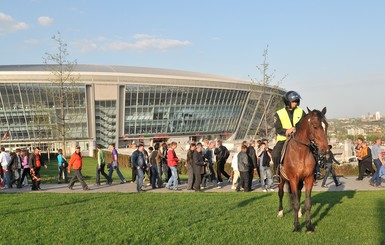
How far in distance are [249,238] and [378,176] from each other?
483 inches

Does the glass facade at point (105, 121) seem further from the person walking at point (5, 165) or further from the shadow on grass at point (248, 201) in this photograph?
the shadow on grass at point (248, 201)

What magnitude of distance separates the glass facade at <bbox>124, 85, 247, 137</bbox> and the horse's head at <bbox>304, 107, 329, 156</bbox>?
64954 millimetres

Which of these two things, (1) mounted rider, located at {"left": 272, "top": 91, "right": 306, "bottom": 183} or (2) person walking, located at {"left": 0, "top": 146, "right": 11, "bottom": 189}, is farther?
(2) person walking, located at {"left": 0, "top": 146, "right": 11, "bottom": 189}

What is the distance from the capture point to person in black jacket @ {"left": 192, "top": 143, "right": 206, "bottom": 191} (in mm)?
18500

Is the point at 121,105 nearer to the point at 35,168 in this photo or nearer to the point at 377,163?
the point at 35,168

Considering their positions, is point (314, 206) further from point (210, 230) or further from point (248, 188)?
point (248, 188)

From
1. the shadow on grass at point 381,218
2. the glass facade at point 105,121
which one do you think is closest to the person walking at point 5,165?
the shadow on grass at point 381,218

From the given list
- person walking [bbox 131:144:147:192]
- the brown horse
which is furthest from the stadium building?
the brown horse

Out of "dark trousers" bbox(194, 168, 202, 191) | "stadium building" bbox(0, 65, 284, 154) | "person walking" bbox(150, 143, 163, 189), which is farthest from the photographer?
"stadium building" bbox(0, 65, 284, 154)

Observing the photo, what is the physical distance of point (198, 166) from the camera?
1861 cm

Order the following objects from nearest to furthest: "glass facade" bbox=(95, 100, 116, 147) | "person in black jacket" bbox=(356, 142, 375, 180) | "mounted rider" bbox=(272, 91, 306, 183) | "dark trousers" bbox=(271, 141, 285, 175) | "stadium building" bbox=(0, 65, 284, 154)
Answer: "mounted rider" bbox=(272, 91, 306, 183) < "dark trousers" bbox=(271, 141, 285, 175) < "person in black jacket" bbox=(356, 142, 375, 180) < "stadium building" bbox=(0, 65, 284, 154) < "glass facade" bbox=(95, 100, 116, 147)

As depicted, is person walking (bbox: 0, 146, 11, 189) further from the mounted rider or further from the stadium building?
the stadium building

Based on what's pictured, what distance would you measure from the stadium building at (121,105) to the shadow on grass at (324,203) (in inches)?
1956

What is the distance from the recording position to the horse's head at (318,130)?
8477mm
